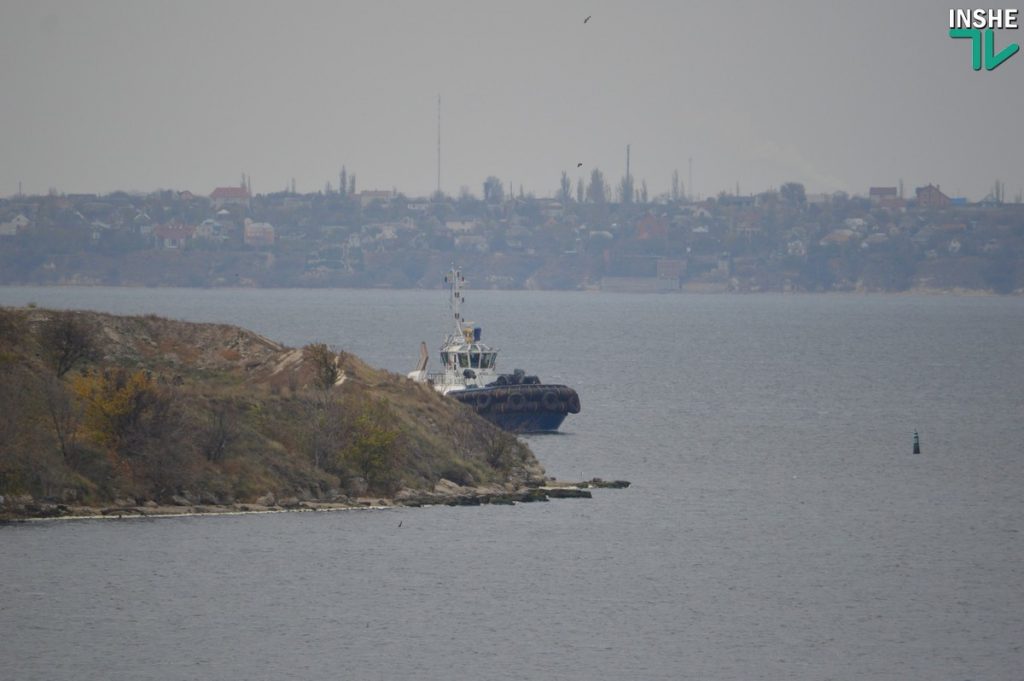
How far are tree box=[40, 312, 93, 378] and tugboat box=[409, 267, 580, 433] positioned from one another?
19608 millimetres

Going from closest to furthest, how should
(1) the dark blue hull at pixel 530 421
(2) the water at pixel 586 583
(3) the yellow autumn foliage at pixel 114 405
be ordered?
(2) the water at pixel 586 583 → (3) the yellow autumn foliage at pixel 114 405 → (1) the dark blue hull at pixel 530 421

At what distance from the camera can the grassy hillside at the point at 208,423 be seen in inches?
2092

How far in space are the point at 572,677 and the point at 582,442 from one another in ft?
131

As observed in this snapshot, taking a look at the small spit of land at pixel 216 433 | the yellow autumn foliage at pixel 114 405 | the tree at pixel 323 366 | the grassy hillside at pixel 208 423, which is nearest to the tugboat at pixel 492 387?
the grassy hillside at pixel 208 423

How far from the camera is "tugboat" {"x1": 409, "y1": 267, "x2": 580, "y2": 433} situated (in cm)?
7881

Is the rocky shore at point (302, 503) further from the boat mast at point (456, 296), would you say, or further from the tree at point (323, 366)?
the boat mast at point (456, 296)

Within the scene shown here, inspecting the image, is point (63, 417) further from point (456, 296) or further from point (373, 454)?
point (456, 296)

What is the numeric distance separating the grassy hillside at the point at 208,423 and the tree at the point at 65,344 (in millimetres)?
45

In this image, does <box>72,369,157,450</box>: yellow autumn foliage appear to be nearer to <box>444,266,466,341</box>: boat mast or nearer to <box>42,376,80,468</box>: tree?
<box>42,376,80,468</box>: tree

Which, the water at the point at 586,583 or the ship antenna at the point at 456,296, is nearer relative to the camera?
the water at the point at 586,583

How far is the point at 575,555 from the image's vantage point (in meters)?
51.1

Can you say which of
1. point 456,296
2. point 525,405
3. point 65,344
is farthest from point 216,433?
point 525,405

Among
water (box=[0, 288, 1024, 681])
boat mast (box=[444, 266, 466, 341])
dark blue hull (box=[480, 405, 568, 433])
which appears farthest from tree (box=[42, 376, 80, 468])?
dark blue hull (box=[480, 405, 568, 433])

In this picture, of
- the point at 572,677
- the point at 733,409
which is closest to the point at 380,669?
the point at 572,677
